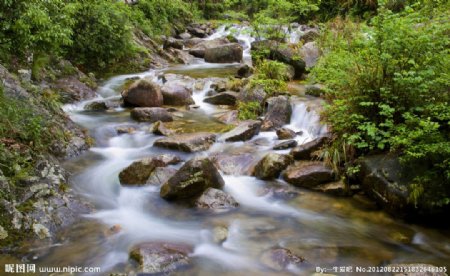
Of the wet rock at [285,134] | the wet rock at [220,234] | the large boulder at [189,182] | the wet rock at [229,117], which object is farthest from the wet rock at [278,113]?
the wet rock at [220,234]

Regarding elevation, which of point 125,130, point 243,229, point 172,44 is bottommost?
point 243,229

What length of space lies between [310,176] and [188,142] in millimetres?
2540

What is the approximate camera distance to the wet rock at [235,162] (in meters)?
7.16

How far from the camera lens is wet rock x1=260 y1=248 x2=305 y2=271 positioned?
15.2ft

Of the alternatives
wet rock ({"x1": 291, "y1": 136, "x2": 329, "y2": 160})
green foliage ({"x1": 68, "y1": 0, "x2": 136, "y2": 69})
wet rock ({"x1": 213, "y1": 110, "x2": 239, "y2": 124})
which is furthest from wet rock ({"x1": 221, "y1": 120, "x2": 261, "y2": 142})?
green foliage ({"x1": 68, "y1": 0, "x2": 136, "y2": 69})

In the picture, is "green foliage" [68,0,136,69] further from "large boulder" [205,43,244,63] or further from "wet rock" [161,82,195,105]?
"large boulder" [205,43,244,63]

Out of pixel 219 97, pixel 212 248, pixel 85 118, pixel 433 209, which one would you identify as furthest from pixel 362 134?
pixel 85 118

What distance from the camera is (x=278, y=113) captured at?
9188 millimetres

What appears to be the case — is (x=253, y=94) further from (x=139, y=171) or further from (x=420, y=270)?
(x=420, y=270)

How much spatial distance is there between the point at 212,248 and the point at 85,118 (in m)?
5.85

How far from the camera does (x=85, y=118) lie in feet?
31.4

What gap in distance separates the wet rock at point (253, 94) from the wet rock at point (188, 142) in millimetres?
2308

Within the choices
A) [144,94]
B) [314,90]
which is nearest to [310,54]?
[314,90]

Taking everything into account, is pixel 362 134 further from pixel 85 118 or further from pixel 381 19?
pixel 85 118
